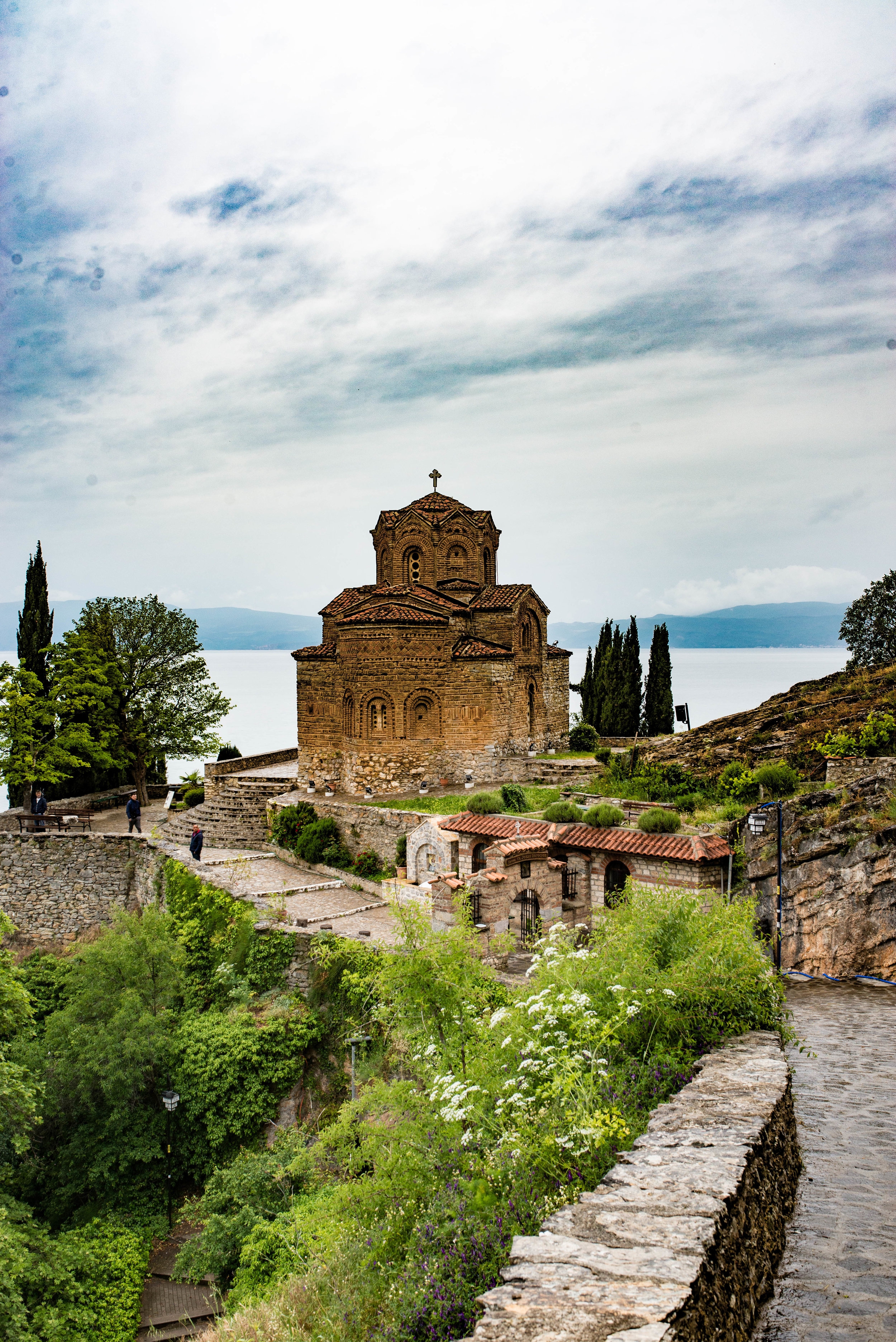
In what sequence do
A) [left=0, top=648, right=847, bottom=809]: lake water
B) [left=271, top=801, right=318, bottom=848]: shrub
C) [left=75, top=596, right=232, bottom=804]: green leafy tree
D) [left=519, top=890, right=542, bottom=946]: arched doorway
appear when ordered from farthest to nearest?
[left=0, top=648, right=847, bottom=809]: lake water → [left=75, top=596, right=232, bottom=804]: green leafy tree → [left=271, top=801, right=318, bottom=848]: shrub → [left=519, top=890, right=542, bottom=946]: arched doorway

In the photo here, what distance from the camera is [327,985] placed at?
15945mm

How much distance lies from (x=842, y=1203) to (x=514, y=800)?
16.2m

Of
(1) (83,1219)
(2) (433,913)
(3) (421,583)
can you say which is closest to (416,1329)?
(2) (433,913)

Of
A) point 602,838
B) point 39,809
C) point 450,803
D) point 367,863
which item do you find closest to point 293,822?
point 367,863

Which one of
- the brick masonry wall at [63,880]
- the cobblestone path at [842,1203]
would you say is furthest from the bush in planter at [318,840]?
the cobblestone path at [842,1203]

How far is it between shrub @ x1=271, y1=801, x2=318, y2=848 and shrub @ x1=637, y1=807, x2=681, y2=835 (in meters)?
11.4

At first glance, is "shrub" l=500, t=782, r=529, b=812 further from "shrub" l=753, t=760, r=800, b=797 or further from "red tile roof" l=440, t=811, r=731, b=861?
"shrub" l=753, t=760, r=800, b=797

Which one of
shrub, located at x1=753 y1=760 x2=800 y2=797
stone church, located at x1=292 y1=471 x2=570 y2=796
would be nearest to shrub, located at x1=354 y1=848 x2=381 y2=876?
stone church, located at x1=292 y1=471 x2=570 y2=796

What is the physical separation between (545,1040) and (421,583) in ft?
84.8

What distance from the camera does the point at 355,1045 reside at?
14211mm

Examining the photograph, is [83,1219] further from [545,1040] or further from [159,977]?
[545,1040]

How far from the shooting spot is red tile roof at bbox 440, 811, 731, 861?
15.3 m

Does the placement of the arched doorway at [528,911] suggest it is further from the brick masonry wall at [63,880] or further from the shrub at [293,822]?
the brick masonry wall at [63,880]

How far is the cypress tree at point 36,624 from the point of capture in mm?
30500
